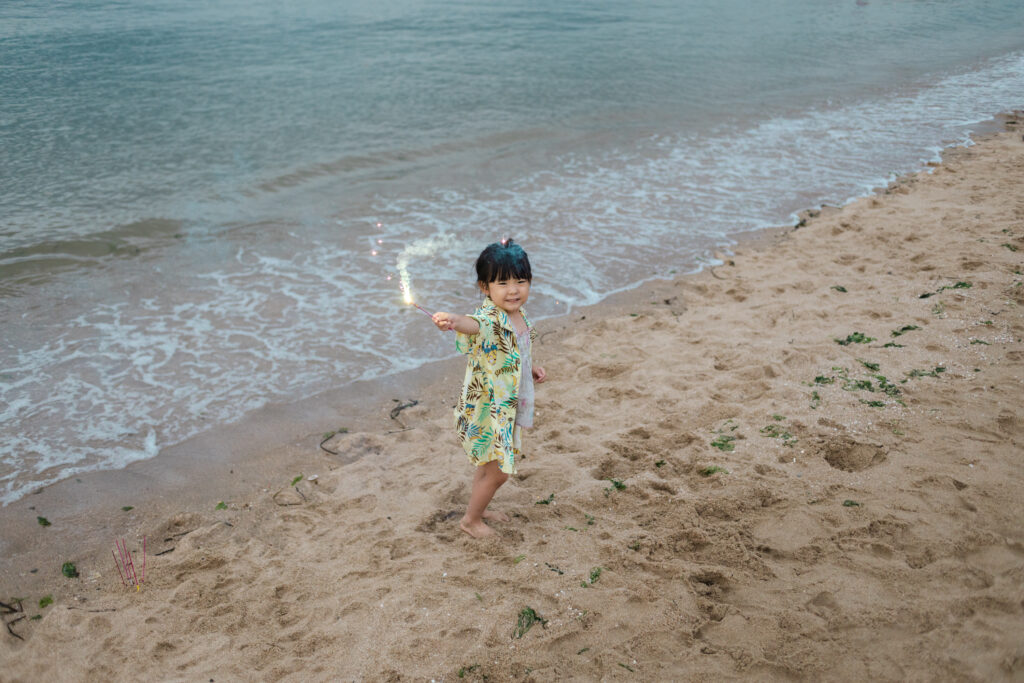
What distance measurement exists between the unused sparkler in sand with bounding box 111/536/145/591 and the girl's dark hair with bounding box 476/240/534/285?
2.36 m

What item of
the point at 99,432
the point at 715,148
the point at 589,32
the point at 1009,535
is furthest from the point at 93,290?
the point at 589,32

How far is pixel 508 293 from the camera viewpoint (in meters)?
3.12

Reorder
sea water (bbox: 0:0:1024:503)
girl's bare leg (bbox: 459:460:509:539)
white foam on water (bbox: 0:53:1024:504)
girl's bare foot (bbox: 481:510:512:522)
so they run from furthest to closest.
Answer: sea water (bbox: 0:0:1024:503), white foam on water (bbox: 0:53:1024:504), girl's bare foot (bbox: 481:510:512:522), girl's bare leg (bbox: 459:460:509:539)

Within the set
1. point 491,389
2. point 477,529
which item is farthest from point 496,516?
point 491,389

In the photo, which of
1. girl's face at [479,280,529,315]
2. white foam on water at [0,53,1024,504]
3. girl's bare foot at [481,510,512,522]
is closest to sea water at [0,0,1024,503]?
white foam on water at [0,53,1024,504]

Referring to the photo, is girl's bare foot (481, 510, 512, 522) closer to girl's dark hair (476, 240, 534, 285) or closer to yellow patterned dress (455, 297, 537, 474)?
yellow patterned dress (455, 297, 537, 474)

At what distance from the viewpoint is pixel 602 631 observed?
2680mm

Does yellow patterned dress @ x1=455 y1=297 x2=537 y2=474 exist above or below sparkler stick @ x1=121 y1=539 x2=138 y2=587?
above

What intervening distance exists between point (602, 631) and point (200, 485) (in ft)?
9.56

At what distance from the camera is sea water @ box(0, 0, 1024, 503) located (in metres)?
5.88

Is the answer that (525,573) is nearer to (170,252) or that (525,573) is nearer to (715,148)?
(170,252)

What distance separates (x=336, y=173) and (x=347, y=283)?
4861 mm

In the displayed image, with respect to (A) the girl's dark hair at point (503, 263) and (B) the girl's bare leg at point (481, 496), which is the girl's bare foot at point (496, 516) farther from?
(A) the girl's dark hair at point (503, 263)

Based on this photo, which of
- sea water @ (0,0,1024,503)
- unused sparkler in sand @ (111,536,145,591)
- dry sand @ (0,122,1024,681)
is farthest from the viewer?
sea water @ (0,0,1024,503)
